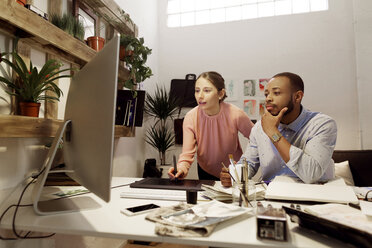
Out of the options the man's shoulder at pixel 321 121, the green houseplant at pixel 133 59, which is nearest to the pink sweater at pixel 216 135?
Result: the man's shoulder at pixel 321 121

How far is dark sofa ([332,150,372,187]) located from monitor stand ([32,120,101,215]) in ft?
8.77

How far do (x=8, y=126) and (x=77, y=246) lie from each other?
107cm

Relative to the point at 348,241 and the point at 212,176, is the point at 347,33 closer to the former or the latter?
the point at 212,176

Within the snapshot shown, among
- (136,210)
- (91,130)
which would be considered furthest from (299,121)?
(91,130)

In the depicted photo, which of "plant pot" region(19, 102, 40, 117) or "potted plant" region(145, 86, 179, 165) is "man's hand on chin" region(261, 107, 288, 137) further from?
"potted plant" region(145, 86, 179, 165)

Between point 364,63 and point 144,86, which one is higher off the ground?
point 364,63

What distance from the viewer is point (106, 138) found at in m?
0.71

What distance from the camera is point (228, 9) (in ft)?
12.8

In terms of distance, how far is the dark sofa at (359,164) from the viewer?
2.59 metres

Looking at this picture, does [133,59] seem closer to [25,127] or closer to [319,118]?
[25,127]

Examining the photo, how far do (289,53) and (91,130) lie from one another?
11.3 feet

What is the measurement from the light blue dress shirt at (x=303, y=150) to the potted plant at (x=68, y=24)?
1.42 meters

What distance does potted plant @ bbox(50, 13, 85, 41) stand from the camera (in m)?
1.59

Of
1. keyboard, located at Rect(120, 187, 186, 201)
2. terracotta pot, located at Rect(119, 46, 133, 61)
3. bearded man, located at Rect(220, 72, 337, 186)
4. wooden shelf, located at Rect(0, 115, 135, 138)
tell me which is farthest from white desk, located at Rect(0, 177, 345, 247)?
terracotta pot, located at Rect(119, 46, 133, 61)
